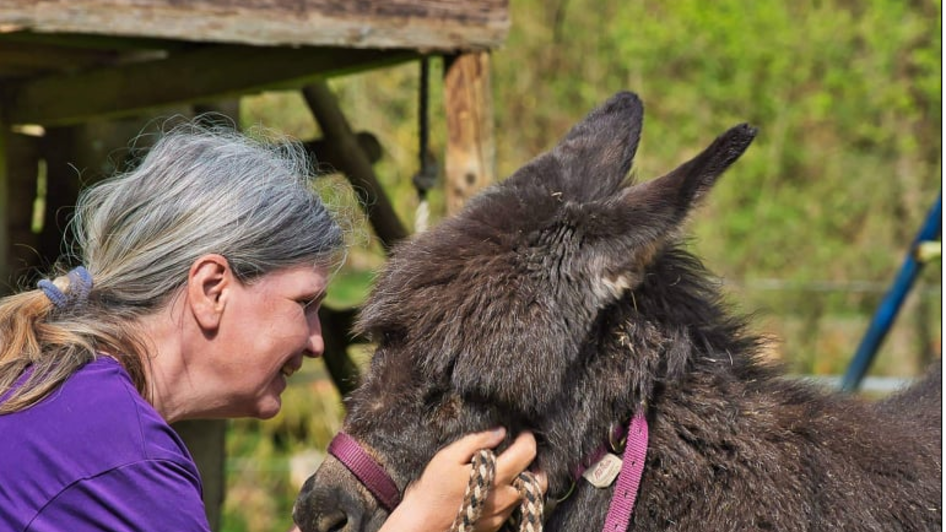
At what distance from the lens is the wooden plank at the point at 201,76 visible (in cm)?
430

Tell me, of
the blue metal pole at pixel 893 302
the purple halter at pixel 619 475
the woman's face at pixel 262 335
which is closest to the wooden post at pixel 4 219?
the woman's face at pixel 262 335

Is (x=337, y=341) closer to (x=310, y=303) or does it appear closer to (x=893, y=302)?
(x=310, y=303)

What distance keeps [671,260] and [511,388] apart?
24.5 inches

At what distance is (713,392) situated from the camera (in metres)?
2.61

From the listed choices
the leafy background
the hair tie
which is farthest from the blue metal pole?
the leafy background

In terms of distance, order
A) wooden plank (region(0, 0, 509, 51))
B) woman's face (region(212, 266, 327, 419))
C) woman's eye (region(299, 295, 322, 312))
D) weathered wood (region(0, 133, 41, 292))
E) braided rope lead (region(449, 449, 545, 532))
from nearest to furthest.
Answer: braided rope lead (region(449, 449, 545, 532)) → woman's face (region(212, 266, 327, 419)) → woman's eye (region(299, 295, 322, 312)) → wooden plank (region(0, 0, 509, 51)) → weathered wood (region(0, 133, 41, 292))

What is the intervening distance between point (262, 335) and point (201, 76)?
6.98 ft

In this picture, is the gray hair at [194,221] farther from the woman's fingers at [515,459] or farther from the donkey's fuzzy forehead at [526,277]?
the woman's fingers at [515,459]

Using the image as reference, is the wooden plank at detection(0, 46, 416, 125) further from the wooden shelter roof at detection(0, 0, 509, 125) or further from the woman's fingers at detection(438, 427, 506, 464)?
the woman's fingers at detection(438, 427, 506, 464)

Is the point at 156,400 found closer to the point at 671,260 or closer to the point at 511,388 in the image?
the point at 511,388

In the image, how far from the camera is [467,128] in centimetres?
432

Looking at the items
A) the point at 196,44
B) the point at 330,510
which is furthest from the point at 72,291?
the point at 196,44

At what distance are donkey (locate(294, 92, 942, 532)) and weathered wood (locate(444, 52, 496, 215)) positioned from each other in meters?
1.64

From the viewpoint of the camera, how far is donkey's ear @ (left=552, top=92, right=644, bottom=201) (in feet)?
9.04
